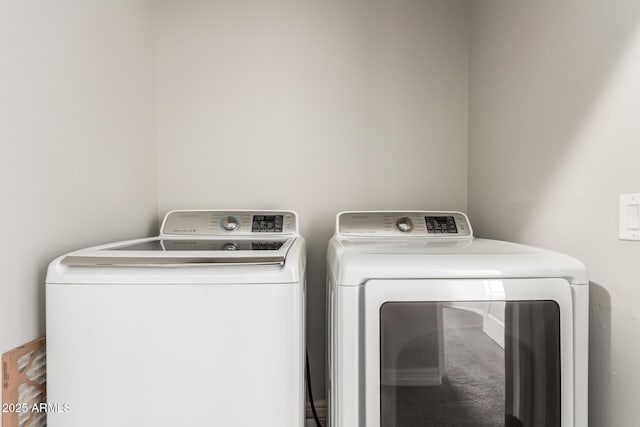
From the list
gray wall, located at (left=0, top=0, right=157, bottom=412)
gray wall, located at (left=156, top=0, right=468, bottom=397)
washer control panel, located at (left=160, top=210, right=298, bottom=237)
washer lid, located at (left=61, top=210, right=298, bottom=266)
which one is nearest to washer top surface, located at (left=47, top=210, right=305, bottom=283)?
washer lid, located at (left=61, top=210, right=298, bottom=266)

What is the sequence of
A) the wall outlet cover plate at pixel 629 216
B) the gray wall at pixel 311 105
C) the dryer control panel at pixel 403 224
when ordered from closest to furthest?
the wall outlet cover plate at pixel 629 216 → the dryer control panel at pixel 403 224 → the gray wall at pixel 311 105

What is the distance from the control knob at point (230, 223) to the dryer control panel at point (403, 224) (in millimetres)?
419

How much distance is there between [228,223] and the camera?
153 centimetres

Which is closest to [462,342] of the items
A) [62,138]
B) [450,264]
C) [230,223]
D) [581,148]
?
[450,264]

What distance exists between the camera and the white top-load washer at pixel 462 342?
0.93 m

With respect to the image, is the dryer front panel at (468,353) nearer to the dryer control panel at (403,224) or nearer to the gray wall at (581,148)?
the gray wall at (581,148)

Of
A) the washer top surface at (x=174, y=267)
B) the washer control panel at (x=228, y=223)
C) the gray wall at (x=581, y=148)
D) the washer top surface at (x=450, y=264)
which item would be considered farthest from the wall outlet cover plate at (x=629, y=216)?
the washer control panel at (x=228, y=223)

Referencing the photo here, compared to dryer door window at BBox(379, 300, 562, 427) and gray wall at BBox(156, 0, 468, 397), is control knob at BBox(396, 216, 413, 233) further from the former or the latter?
dryer door window at BBox(379, 300, 562, 427)

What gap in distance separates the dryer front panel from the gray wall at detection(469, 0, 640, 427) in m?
0.12

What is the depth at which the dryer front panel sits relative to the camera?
93 cm

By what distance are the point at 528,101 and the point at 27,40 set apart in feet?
4.95

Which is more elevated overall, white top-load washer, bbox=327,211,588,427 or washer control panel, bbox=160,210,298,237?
washer control panel, bbox=160,210,298,237

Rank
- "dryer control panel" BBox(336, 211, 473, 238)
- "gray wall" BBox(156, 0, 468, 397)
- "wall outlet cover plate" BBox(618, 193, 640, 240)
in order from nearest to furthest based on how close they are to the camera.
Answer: "wall outlet cover plate" BBox(618, 193, 640, 240)
"dryer control panel" BBox(336, 211, 473, 238)
"gray wall" BBox(156, 0, 468, 397)

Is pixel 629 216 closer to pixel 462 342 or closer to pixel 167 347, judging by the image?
pixel 462 342
